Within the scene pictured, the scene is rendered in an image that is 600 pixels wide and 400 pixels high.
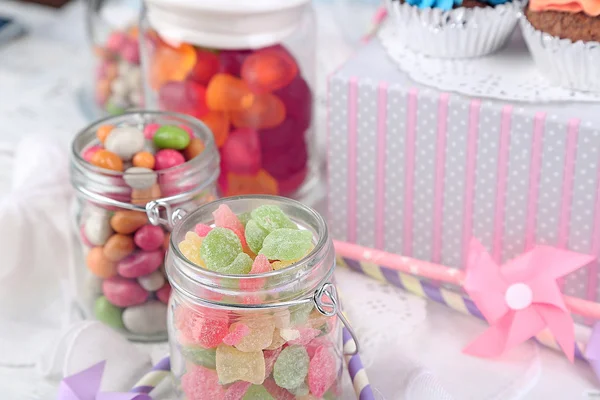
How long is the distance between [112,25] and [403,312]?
65cm

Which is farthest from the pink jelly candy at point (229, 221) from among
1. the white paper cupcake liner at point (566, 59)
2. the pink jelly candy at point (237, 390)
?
the white paper cupcake liner at point (566, 59)

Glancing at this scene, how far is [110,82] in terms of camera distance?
3.72ft

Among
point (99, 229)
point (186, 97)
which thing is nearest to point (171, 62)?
point (186, 97)

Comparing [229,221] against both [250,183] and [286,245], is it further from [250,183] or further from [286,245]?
[250,183]

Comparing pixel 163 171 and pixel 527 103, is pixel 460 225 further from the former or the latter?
pixel 163 171

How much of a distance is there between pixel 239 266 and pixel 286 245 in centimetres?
4

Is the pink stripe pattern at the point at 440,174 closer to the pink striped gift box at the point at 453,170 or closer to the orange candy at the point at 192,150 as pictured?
the pink striped gift box at the point at 453,170

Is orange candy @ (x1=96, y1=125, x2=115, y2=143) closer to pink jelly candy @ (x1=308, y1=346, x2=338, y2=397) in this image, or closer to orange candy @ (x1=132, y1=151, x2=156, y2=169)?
orange candy @ (x1=132, y1=151, x2=156, y2=169)

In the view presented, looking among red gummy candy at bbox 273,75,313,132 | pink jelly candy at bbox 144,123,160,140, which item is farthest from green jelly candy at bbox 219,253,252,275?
red gummy candy at bbox 273,75,313,132

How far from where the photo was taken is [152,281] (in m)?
0.74

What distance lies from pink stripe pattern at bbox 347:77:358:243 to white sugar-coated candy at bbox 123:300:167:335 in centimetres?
24

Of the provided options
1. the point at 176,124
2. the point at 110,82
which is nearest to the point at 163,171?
the point at 176,124

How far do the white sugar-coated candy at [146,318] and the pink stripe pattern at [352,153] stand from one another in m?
0.24

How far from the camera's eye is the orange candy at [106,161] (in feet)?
2.38
